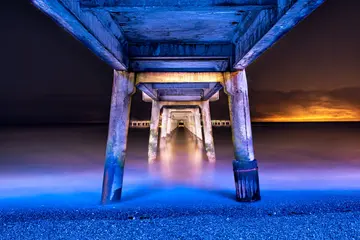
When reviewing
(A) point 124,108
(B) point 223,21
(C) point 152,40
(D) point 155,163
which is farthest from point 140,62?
(D) point 155,163

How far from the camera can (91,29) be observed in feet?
8.77

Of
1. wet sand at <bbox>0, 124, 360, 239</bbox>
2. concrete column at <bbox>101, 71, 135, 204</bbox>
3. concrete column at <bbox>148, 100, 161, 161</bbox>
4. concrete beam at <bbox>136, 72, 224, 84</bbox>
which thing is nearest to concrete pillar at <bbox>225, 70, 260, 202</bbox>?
wet sand at <bbox>0, 124, 360, 239</bbox>

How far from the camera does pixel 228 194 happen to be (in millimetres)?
5340

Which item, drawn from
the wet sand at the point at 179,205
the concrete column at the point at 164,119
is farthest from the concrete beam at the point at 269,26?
the concrete column at the point at 164,119

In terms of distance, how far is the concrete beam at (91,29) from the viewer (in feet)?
6.88

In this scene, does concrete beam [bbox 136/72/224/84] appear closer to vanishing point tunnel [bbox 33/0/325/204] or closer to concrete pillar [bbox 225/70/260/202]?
vanishing point tunnel [bbox 33/0/325/204]

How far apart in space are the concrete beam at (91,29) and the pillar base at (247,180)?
250 cm

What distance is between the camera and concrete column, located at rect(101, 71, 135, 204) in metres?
4.24

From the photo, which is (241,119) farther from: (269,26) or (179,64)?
(269,26)

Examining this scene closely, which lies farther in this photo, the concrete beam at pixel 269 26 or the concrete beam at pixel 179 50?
the concrete beam at pixel 179 50

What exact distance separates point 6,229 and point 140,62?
3.05 metres

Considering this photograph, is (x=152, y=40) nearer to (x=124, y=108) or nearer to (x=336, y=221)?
(x=124, y=108)

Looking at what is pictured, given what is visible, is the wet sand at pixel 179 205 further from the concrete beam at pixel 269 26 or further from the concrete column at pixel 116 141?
the concrete beam at pixel 269 26

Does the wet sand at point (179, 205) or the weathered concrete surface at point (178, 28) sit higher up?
the weathered concrete surface at point (178, 28)
